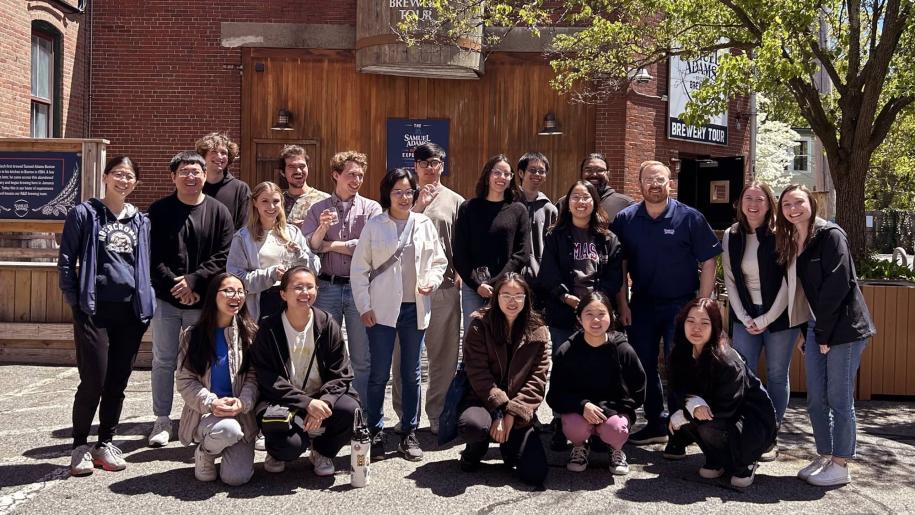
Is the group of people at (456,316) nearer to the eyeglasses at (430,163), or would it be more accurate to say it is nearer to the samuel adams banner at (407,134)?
the eyeglasses at (430,163)

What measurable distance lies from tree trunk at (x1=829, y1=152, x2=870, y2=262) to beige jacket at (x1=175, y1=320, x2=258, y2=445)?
6562 millimetres

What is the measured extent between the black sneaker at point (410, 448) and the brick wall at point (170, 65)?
9.59m

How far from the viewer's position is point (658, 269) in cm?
593

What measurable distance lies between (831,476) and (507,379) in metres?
1.95

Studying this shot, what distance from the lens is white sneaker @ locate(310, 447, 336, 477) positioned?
520 centimetres

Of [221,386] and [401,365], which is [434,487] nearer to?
[401,365]

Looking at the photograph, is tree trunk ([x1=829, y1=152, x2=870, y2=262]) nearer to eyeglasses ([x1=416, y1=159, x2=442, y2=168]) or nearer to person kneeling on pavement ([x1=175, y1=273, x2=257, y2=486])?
eyeglasses ([x1=416, y1=159, x2=442, y2=168])

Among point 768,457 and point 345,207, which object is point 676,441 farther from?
point 345,207

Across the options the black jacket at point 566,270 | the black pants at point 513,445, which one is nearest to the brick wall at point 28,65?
the black jacket at point 566,270

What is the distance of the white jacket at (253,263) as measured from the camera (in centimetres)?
578

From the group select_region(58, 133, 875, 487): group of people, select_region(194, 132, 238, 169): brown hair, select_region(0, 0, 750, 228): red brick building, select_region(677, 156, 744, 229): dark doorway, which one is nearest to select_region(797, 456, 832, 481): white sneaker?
select_region(58, 133, 875, 487): group of people

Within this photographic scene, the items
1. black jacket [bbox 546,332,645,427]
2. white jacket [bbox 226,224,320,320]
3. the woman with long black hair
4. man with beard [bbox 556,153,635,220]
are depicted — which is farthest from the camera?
man with beard [bbox 556,153,635,220]

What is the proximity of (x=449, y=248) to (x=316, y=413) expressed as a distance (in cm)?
178

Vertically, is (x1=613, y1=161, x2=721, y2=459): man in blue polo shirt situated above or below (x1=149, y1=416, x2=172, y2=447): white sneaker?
above
